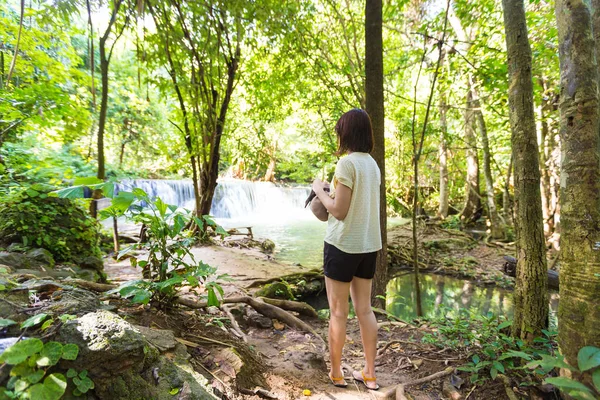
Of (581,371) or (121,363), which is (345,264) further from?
(121,363)

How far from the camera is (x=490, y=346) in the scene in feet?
6.82

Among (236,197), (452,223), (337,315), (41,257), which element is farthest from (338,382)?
(236,197)

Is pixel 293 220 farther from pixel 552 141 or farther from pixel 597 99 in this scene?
pixel 597 99

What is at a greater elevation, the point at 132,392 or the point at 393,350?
the point at 132,392

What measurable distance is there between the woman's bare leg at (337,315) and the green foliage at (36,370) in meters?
1.21

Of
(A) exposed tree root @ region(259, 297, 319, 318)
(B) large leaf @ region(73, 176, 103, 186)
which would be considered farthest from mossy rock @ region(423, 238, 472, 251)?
(B) large leaf @ region(73, 176, 103, 186)

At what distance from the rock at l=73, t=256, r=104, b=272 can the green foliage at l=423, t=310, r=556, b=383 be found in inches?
131

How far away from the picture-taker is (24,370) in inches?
36.6

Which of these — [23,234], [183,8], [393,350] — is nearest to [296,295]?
[393,350]

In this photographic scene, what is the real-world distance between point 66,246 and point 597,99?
171 inches

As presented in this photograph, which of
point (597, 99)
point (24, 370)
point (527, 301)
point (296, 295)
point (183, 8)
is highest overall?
point (183, 8)

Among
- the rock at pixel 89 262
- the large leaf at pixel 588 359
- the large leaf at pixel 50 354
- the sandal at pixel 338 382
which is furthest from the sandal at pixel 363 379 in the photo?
the rock at pixel 89 262

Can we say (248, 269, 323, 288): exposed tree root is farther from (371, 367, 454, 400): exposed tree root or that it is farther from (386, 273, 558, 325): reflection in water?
(371, 367, 454, 400): exposed tree root

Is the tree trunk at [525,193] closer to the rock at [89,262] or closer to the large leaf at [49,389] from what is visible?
the large leaf at [49,389]
